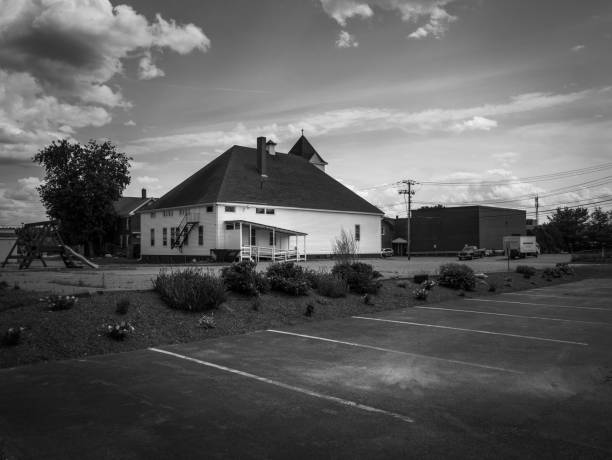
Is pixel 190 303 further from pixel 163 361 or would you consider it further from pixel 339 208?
pixel 339 208

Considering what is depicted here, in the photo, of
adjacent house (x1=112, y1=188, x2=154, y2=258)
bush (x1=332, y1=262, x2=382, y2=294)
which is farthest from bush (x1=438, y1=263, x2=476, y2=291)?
adjacent house (x1=112, y1=188, x2=154, y2=258)

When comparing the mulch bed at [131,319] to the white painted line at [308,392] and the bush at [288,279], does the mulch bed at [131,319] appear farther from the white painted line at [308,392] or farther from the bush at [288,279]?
the white painted line at [308,392]

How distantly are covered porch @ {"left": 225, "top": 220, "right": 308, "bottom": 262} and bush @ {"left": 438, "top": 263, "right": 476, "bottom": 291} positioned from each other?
1871 cm

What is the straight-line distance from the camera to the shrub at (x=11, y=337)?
8336 millimetres

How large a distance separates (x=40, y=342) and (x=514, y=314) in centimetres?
1236

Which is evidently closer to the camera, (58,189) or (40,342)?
(40,342)

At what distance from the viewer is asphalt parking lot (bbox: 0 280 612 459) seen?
4.79 m

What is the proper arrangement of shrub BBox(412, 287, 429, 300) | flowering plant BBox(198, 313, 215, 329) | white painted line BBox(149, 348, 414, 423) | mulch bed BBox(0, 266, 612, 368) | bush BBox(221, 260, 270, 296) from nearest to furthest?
white painted line BBox(149, 348, 414, 423) < mulch bed BBox(0, 266, 612, 368) < flowering plant BBox(198, 313, 215, 329) < bush BBox(221, 260, 270, 296) < shrub BBox(412, 287, 429, 300)

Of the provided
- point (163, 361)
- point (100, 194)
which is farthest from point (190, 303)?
point (100, 194)

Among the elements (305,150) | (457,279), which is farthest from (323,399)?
(305,150)

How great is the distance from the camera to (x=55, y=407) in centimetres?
586

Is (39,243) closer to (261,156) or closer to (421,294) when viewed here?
(261,156)

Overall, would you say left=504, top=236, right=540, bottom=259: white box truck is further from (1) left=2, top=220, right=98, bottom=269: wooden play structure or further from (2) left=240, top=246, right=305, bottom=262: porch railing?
(1) left=2, top=220, right=98, bottom=269: wooden play structure

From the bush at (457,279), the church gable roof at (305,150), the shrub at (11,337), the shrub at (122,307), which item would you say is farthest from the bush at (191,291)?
the church gable roof at (305,150)
